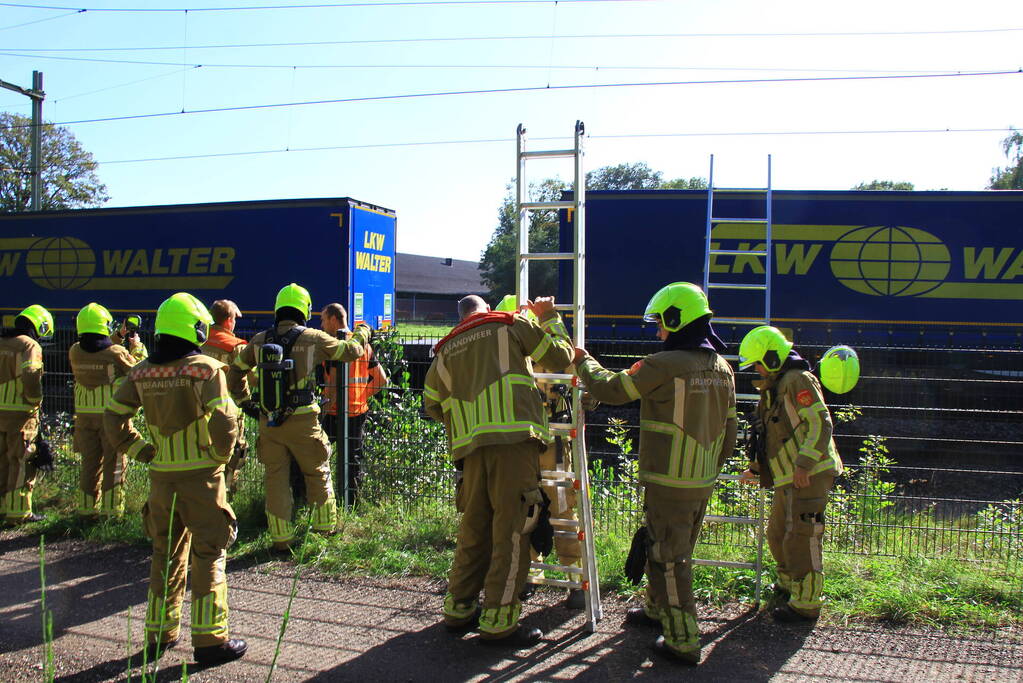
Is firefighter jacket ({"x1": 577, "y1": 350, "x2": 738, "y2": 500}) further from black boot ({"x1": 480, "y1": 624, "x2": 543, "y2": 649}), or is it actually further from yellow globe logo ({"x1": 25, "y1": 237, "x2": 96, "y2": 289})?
yellow globe logo ({"x1": 25, "y1": 237, "x2": 96, "y2": 289})

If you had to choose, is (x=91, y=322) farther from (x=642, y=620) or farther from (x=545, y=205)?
(x=642, y=620)

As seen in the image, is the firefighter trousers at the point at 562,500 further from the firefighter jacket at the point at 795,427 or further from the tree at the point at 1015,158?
the tree at the point at 1015,158

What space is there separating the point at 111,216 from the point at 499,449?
15.0 m

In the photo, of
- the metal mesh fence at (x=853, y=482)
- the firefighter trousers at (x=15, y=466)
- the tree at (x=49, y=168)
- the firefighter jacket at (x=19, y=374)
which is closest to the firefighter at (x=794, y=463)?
the metal mesh fence at (x=853, y=482)

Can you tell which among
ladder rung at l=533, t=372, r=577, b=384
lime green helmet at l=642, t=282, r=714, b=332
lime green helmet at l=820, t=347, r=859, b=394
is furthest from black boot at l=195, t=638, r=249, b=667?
lime green helmet at l=820, t=347, r=859, b=394

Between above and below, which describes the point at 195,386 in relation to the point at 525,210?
below

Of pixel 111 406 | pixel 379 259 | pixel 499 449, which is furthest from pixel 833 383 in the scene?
pixel 379 259

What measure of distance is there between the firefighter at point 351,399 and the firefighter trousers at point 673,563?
10.4 feet

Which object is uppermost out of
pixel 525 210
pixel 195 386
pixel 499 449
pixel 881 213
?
pixel 881 213

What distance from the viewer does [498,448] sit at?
14.0ft

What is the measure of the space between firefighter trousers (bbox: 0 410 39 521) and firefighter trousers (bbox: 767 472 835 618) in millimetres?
6243

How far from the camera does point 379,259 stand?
15219 mm

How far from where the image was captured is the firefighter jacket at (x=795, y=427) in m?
4.55

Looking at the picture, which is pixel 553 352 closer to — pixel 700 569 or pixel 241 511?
pixel 700 569
